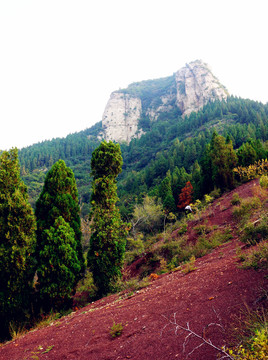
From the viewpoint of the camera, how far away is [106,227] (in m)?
12.8

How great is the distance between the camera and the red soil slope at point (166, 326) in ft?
10.9

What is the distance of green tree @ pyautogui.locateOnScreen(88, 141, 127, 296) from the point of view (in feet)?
39.6

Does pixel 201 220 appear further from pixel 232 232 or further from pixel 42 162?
pixel 42 162

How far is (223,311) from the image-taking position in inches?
149

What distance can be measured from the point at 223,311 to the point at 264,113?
90439 millimetres

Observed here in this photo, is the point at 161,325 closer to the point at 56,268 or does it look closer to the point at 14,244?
the point at 56,268

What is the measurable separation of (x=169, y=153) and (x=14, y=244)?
65.9 meters

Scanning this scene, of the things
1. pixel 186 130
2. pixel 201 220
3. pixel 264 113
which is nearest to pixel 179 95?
pixel 186 130

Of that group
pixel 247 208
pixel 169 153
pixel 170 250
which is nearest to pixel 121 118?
pixel 169 153

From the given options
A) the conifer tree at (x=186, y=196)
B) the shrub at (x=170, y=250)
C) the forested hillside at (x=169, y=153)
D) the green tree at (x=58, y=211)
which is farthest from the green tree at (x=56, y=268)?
the conifer tree at (x=186, y=196)

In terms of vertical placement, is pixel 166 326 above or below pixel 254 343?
below

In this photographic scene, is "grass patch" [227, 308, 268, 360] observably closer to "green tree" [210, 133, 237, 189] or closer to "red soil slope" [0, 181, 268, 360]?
"red soil slope" [0, 181, 268, 360]

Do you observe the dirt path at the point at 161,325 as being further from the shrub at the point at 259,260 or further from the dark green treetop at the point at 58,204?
the dark green treetop at the point at 58,204

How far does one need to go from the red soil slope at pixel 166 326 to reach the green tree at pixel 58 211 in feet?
16.9
